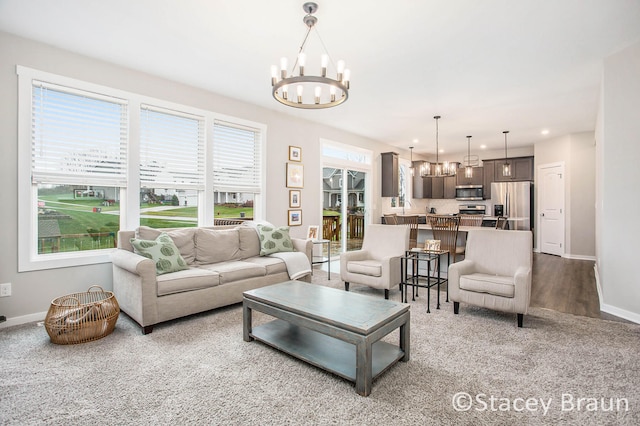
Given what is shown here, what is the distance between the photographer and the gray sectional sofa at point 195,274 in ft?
9.73

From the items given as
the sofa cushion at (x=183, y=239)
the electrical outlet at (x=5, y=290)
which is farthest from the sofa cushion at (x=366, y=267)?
the electrical outlet at (x=5, y=290)

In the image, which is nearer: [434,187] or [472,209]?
[472,209]

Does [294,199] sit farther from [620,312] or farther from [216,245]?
[620,312]

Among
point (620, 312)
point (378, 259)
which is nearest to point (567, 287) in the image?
point (620, 312)

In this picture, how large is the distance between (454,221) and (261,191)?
9.86 feet

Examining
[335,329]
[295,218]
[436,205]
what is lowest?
[335,329]

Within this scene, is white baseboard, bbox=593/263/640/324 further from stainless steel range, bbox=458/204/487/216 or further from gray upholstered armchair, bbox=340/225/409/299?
stainless steel range, bbox=458/204/487/216

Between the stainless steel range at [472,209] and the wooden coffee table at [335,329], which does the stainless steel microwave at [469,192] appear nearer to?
the stainless steel range at [472,209]

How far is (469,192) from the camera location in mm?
9164

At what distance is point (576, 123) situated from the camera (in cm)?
613

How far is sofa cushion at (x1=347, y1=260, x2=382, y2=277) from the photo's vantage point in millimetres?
3988

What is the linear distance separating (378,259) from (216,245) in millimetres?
2141

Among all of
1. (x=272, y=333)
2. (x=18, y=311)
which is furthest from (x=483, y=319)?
(x=18, y=311)

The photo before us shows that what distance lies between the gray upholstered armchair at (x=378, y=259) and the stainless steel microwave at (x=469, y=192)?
5.70 metres
